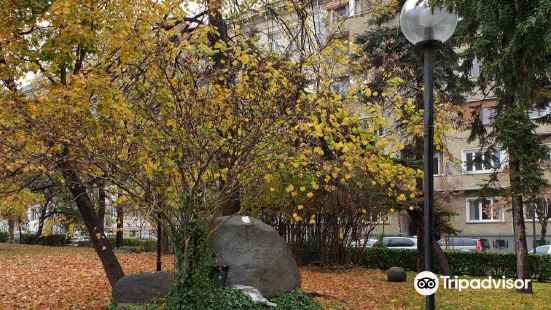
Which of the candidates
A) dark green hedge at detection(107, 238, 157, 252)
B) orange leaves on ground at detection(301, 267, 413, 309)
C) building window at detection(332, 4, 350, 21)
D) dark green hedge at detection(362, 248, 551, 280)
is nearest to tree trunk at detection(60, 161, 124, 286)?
orange leaves on ground at detection(301, 267, 413, 309)

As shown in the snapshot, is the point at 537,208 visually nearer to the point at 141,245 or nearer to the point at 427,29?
the point at 427,29

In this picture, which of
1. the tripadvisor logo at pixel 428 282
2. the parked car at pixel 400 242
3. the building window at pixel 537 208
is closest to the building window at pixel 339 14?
the tripadvisor logo at pixel 428 282

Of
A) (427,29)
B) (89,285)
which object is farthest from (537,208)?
(427,29)

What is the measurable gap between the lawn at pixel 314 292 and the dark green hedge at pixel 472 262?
2.45m

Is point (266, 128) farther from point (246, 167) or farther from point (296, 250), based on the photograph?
point (296, 250)

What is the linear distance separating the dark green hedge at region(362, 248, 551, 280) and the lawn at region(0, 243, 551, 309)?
2.45 m

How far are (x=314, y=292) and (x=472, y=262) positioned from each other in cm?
1057

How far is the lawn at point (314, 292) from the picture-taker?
11211mm

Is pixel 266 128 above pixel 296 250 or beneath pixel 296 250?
above

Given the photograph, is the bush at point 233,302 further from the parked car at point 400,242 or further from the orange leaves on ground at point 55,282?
the parked car at point 400,242

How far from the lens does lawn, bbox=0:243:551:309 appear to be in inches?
441

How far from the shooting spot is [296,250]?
67.9ft

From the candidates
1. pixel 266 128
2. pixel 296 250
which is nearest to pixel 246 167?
pixel 266 128

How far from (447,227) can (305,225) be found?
17.5 feet
